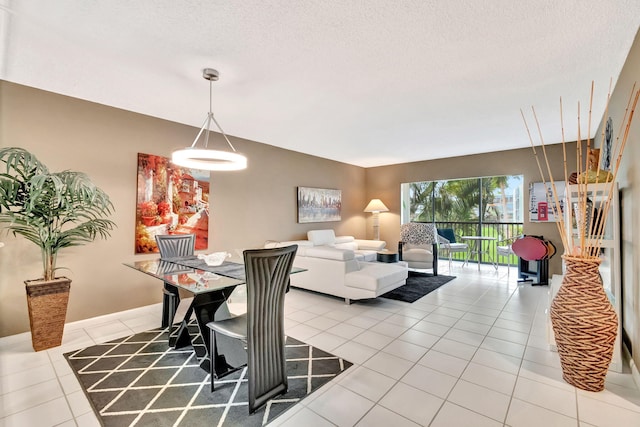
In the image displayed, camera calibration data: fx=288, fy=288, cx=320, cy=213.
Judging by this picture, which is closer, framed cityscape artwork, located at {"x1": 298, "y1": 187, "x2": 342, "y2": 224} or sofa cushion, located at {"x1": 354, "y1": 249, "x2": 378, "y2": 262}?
sofa cushion, located at {"x1": 354, "y1": 249, "x2": 378, "y2": 262}

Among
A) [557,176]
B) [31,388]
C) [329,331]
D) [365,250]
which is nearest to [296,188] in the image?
[365,250]

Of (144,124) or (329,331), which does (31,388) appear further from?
(144,124)

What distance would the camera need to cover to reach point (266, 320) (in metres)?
1.86

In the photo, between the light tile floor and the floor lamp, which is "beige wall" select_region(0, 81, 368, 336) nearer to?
the light tile floor

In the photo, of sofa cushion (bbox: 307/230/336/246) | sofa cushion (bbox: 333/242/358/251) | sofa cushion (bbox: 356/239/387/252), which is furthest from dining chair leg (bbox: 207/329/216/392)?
sofa cushion (bbox: 356/239/387/252)

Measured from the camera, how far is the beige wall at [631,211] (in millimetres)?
2020

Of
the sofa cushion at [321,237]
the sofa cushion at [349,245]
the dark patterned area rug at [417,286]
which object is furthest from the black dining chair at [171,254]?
the sofa cushion at [349,245]

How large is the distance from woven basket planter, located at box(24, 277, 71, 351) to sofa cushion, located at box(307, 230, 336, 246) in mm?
3735

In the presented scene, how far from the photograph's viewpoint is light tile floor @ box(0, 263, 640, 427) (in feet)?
5.63

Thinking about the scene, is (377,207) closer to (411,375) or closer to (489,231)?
(489,231)

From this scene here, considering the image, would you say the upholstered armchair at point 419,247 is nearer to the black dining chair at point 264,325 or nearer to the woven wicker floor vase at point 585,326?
the woven wicker floor vase at point 585,326

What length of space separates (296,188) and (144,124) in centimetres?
281

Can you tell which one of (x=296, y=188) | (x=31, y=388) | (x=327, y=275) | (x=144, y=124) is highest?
(x=144, y=124)

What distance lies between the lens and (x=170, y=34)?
2.04m
